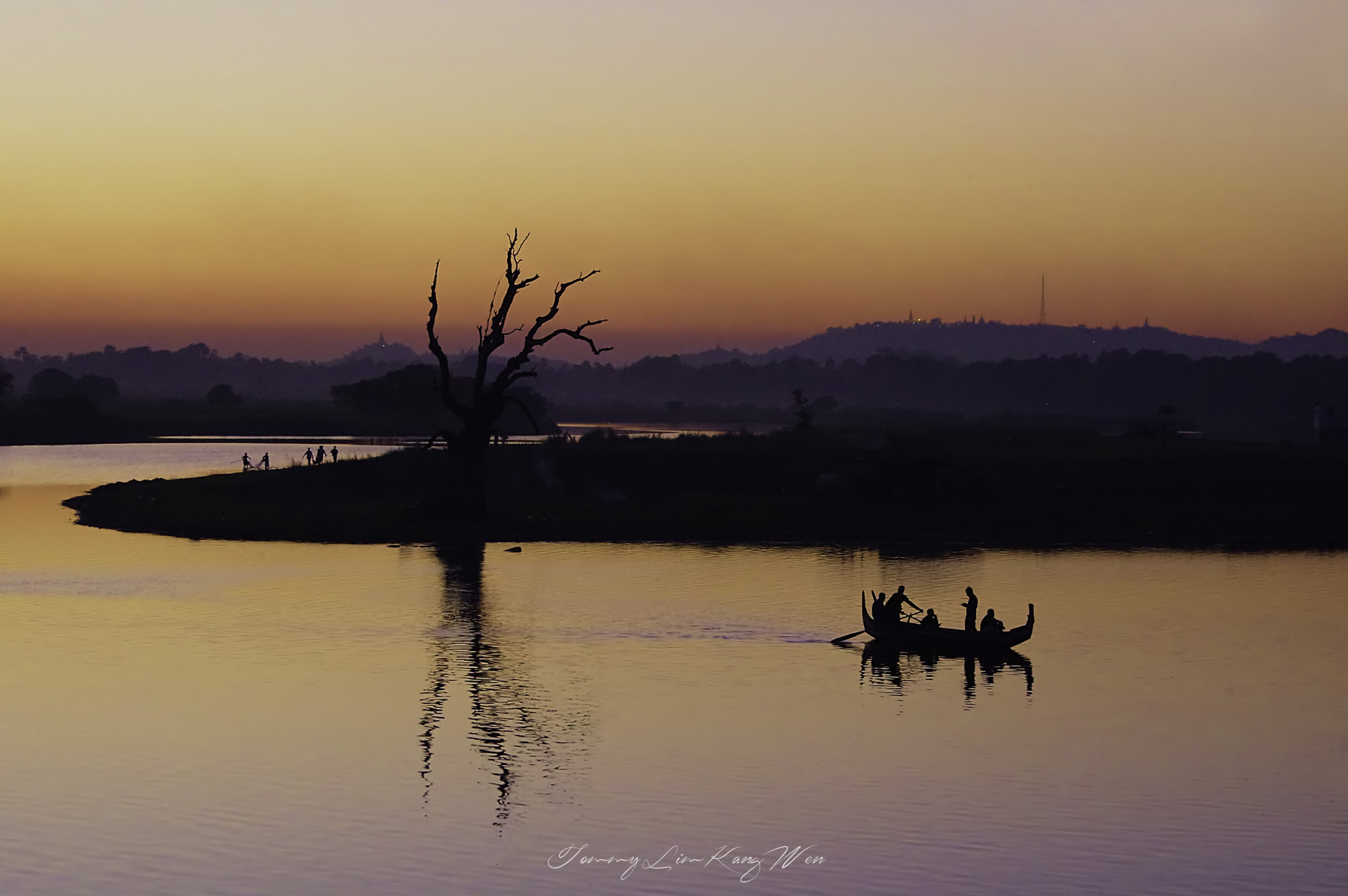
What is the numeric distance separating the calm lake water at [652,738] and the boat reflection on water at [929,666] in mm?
195

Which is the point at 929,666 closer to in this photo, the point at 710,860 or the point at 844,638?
the point at 844,638

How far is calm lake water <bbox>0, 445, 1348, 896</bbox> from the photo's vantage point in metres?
22.0

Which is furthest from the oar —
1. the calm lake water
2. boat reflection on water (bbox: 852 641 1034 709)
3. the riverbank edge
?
the riverbank edge

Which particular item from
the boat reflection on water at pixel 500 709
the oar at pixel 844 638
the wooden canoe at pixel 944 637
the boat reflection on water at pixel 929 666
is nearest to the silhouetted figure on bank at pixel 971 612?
the wooden canoe at pixel 944 637

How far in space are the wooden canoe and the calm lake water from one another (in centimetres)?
78

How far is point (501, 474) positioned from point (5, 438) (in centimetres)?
12220

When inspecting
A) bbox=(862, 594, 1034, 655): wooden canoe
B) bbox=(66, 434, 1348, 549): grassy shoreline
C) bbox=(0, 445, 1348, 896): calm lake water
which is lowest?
bbox=(0, 445, 1348, 896): calm lake water

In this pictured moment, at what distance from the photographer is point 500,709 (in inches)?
1291

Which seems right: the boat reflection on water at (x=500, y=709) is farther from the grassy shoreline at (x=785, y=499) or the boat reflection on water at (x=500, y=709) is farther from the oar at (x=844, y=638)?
the grassy shoreline at (x=785, y=499)

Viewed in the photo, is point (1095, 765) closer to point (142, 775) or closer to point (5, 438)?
point (142, 775)

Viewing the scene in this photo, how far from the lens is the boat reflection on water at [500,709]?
27.5 meters

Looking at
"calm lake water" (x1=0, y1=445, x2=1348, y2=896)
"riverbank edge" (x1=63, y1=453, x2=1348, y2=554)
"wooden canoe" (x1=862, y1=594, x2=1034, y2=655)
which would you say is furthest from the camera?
"riverbank edge" (x1=63, y1=453, x2=1348, y2=554)

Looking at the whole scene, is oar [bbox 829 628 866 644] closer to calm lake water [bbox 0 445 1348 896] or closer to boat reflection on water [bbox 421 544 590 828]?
calm lake water [bbox 0 445 1348 896]

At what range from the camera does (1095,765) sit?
1101 inches
